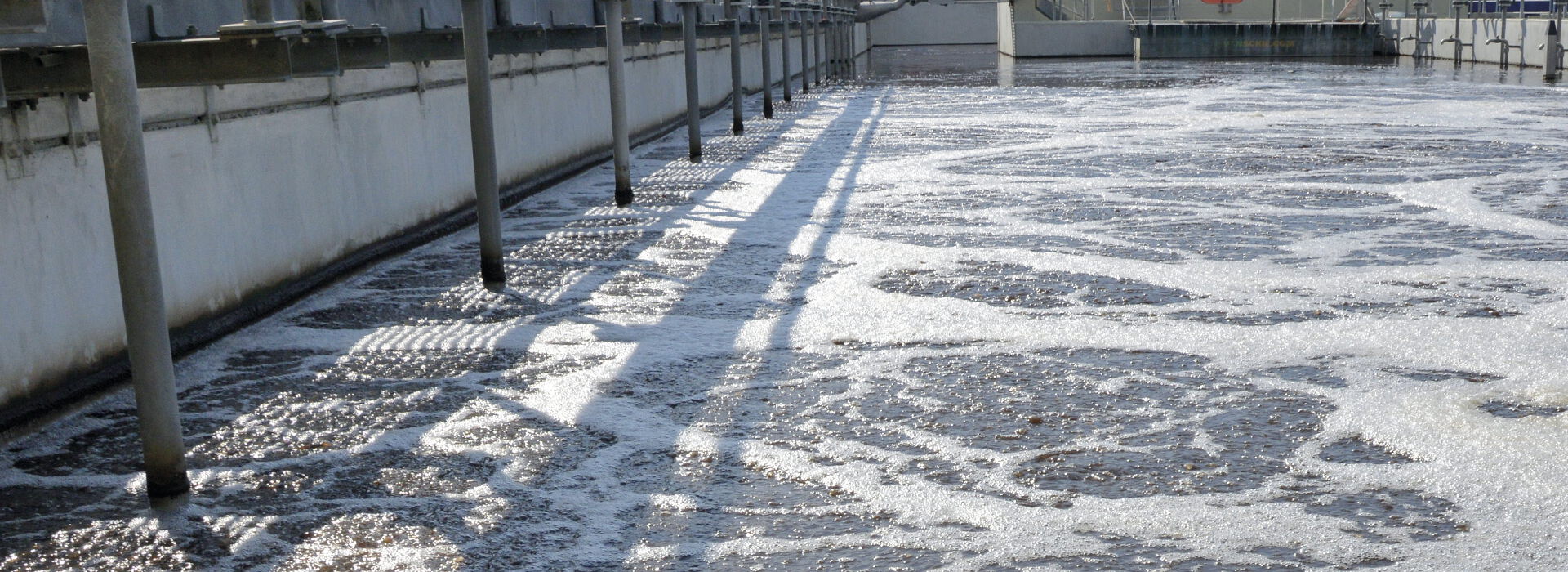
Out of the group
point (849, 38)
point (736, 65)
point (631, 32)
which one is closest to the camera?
point (631, 32)

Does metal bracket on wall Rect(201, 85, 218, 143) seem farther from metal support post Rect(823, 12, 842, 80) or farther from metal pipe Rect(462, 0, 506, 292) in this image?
metal support post Rect(823, 12, 842, 80)

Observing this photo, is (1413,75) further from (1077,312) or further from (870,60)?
(1077,312)

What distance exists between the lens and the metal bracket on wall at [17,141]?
235 inches

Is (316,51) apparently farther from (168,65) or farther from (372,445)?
(372,445)

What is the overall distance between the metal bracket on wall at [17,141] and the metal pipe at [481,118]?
2.51 m

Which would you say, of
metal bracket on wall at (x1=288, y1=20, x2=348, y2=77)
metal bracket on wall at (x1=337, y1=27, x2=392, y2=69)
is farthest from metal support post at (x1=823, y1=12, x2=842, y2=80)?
metal bracket on wall at (x1=288, y1=20, x2=348, y2=77)

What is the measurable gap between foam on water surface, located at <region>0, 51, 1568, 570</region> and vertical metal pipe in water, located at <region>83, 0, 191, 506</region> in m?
0.23

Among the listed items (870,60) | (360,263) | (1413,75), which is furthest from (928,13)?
(360,263)

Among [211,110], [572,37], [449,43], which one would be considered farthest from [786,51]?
[211,110]

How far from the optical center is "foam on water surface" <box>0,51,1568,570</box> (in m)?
4.64

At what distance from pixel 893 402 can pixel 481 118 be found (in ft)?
10.7

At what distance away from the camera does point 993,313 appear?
7.80 m

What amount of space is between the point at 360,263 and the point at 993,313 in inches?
151

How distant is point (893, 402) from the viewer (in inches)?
242
